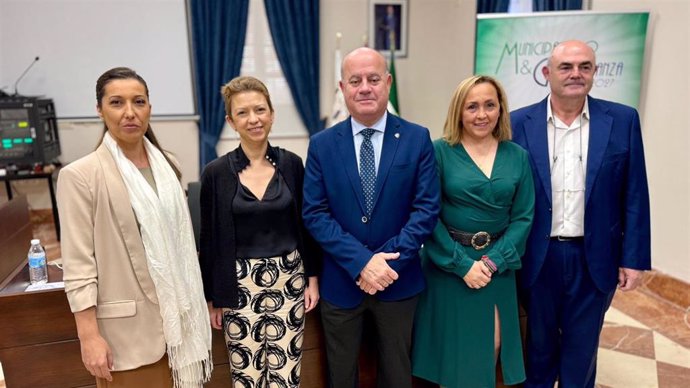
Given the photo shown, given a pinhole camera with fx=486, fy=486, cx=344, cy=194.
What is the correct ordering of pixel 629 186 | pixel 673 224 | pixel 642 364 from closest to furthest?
1. pixel 629 186
2. pixel 642 364
3. pixel 673 224

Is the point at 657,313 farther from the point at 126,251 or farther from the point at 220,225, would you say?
the point at 126,251

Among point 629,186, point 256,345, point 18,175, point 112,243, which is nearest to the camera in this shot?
point 112,243

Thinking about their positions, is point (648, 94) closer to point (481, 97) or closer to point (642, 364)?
point (642, 364)

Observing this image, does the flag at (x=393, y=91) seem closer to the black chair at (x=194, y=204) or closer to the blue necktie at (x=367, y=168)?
the black chair at (x=194, y=204)

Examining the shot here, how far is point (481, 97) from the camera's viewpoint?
177 centimetres

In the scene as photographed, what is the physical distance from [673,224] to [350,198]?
9.41ft

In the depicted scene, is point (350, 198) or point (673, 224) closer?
point (350, 198)

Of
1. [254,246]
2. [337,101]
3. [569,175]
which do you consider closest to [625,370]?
[569,175]

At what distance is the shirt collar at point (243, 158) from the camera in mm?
1686

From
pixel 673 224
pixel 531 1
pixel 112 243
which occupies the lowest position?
pixel 673 224

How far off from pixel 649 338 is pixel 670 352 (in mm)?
164

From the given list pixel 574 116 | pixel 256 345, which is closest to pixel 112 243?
pixel 256 345

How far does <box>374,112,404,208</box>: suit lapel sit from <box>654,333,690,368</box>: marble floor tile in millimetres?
2223

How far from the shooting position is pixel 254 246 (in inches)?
65.3
